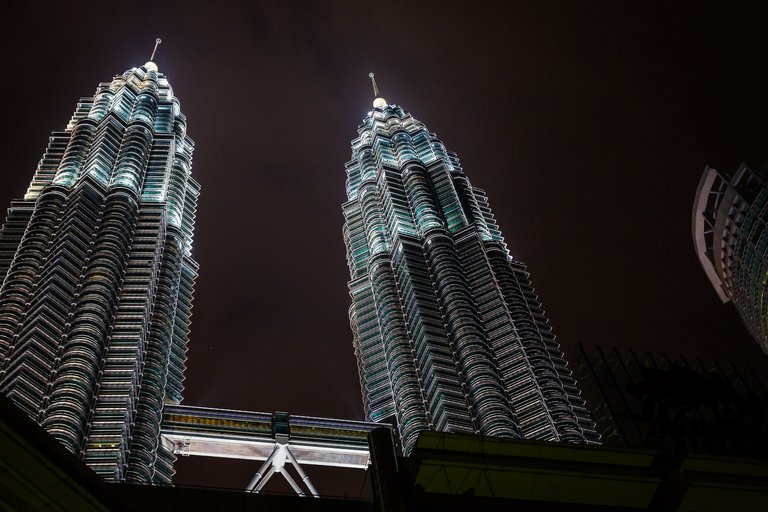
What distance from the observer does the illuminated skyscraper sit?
350ft

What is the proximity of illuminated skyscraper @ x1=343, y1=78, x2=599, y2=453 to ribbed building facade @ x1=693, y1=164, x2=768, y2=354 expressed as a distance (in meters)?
29.4

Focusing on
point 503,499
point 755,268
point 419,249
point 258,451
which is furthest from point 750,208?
point 503,499

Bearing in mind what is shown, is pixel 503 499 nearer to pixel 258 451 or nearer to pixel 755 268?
pixel 258 451

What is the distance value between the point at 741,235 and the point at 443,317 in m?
43.5

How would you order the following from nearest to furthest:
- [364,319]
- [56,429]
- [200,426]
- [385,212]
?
[56,429]
[200,426]
[364,319]
[385,212]

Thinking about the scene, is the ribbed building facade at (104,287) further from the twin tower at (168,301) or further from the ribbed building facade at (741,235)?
the ribbed building facade at (741,235)

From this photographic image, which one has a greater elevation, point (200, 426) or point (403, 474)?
point (200, 426)

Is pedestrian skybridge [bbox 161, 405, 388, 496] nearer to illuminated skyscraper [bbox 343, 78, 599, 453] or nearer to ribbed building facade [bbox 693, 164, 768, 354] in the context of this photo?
illuminated skyscraper [bbox 343, 78, 599, 453]

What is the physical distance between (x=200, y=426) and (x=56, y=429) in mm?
22275

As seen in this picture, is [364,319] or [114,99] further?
[114,99]

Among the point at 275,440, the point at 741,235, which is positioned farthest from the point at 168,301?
the point at 741,235

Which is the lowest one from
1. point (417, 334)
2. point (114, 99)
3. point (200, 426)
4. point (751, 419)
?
point (751, 419)

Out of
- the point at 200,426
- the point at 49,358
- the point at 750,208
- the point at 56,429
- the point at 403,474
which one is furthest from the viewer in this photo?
the point at 750,208

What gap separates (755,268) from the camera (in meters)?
120
